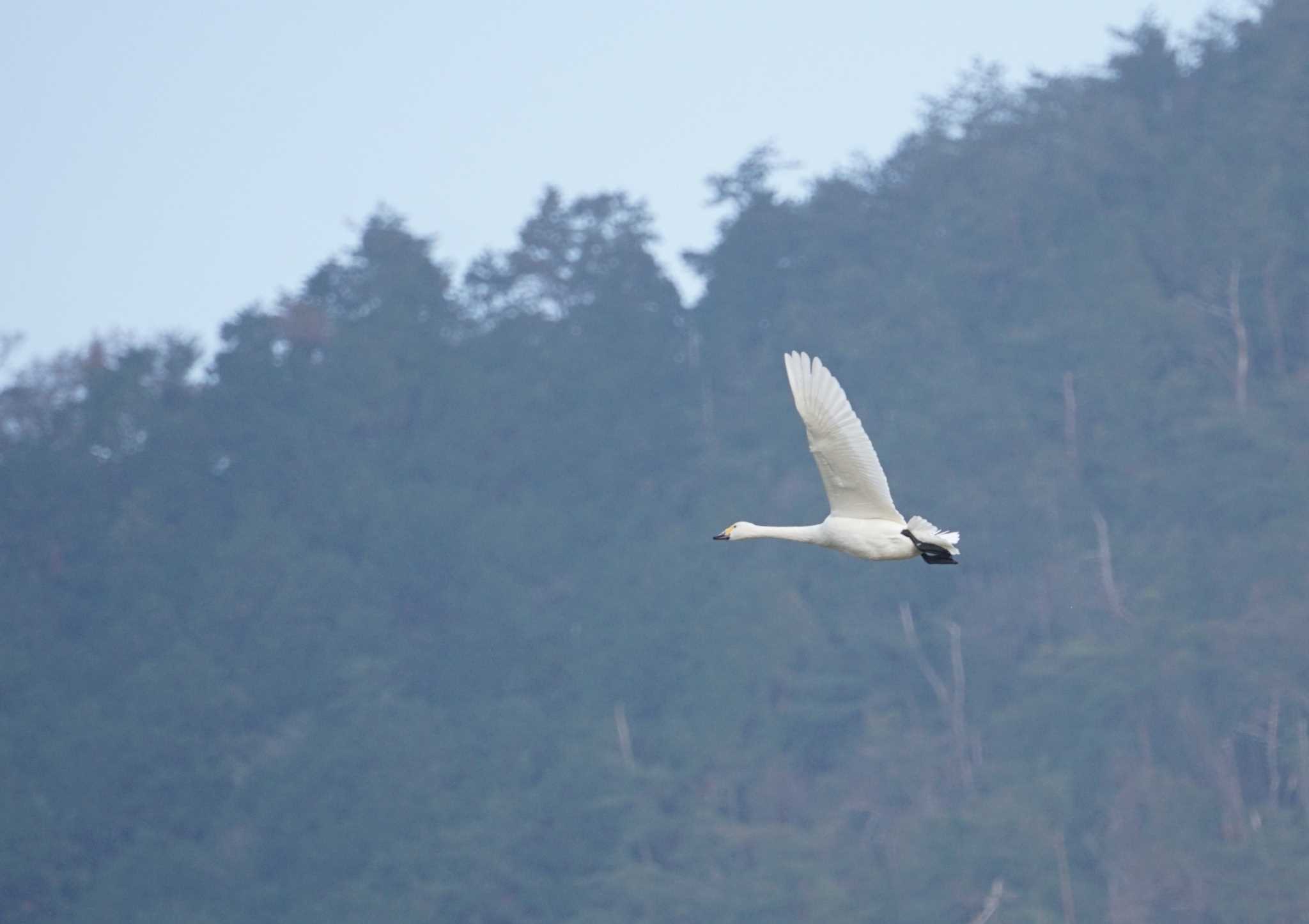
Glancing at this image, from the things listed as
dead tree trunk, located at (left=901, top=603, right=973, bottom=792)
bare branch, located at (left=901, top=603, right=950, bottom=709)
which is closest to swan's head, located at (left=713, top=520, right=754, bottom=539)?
dead tree trunk, located at (left=901, top=603, right=973, bottom=792)

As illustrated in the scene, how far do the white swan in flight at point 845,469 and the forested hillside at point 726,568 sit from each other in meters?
30.5

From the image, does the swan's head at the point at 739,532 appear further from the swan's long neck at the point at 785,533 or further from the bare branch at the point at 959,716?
the bare branch at the point at 959,716

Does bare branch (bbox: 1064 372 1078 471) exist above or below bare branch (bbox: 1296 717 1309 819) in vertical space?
above

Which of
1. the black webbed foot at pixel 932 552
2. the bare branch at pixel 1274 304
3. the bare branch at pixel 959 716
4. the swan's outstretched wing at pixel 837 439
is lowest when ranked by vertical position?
the bare branch at pixel 959 716

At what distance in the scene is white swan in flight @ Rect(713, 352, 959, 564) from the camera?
13.9 metres

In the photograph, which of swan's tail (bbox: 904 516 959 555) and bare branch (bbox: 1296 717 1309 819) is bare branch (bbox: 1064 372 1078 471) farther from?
swan's tail (bbox: 904 516 959 555)

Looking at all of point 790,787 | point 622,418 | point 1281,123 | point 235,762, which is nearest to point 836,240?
point 622,418

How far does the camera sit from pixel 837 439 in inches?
551

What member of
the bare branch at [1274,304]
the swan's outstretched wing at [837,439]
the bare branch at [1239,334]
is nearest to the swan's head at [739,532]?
the swan's outstretched wing at [837,439]

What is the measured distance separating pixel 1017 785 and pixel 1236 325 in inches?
563

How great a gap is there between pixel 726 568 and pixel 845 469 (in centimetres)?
4242

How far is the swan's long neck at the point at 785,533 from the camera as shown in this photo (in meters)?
14.3

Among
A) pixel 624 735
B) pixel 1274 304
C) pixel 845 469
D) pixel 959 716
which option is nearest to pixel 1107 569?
pixel 959 716

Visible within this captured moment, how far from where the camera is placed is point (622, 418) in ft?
212
